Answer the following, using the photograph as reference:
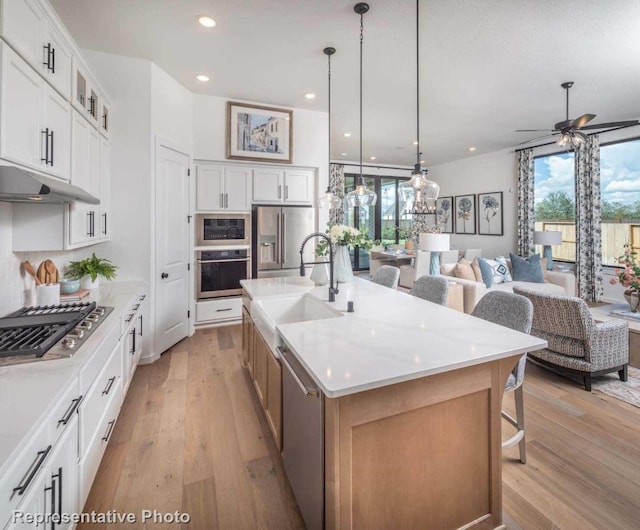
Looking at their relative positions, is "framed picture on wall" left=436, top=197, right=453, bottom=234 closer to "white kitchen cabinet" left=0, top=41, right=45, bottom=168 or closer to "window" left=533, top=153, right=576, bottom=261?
"window" left=533, top=153, right=576, bottom=261

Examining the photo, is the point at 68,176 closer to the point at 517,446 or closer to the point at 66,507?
the point at 66,507

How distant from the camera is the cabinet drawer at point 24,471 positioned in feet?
2.74

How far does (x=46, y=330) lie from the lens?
5.40ft

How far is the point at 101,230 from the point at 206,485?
237 centimetres

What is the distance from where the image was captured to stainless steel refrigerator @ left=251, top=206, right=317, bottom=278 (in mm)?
4539

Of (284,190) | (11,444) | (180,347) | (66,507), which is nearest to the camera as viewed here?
(11,444)

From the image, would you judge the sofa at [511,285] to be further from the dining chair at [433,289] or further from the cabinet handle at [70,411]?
the cabinet handle at [70,411]

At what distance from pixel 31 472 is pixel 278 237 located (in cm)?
379

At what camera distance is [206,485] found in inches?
70.3

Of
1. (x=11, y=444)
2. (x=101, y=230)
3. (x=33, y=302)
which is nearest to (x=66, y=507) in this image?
(x=11, y=444)

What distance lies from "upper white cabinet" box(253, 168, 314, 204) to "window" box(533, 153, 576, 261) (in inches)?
197

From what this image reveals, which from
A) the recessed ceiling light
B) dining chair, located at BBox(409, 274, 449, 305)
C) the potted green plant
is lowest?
dining chair, located at BBox(409, 274, 449, 305)

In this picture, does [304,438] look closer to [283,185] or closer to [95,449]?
[95,449]

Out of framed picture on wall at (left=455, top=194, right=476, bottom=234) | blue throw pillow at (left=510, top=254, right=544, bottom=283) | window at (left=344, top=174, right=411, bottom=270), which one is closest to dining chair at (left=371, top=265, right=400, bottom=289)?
blue throw pillow at (left=510, top=254, right=544, bottom=283)
